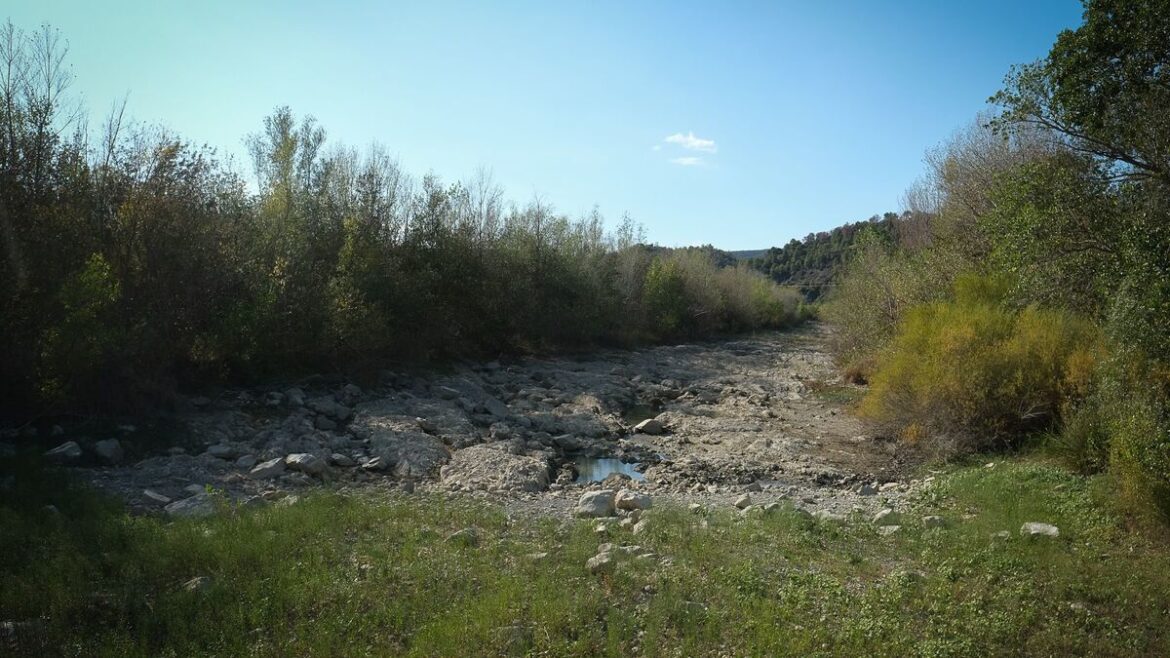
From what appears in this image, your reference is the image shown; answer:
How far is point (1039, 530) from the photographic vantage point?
8.57 meters

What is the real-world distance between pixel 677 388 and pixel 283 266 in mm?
14294

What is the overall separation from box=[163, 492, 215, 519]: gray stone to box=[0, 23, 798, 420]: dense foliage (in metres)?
3.99

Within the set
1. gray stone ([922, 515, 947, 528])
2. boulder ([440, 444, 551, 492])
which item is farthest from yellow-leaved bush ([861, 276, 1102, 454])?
boulder ([440, 444, 551, 492])

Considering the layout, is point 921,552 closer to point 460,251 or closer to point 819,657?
point 819,657

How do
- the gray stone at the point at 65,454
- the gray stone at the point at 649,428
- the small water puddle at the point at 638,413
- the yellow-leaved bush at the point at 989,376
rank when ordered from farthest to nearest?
the small water puddle at the point at 638,413
the gray stone at the point at 649,428
the yellow-leaved bush at the point at 989,376
the gray stone at the point at 65,454

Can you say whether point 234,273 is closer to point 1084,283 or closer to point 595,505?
point 595,505

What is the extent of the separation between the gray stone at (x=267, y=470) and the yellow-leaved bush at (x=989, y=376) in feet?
38.4

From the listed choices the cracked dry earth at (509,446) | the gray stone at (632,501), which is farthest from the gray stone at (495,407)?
the gray stone at (632,501)

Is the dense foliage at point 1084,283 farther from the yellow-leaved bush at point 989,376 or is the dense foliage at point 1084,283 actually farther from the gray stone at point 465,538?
the gray stone at point 465,538

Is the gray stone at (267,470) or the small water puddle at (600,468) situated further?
the small water puddle at (600,468)

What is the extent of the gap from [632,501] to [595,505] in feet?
1.80

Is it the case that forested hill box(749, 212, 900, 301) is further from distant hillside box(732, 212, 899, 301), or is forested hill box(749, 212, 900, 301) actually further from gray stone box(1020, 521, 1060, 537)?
gray stone box(1020, 521, 1060, 537)

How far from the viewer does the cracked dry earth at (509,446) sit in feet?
37.0

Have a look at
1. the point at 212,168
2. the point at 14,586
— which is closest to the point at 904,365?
the point at 14,586
